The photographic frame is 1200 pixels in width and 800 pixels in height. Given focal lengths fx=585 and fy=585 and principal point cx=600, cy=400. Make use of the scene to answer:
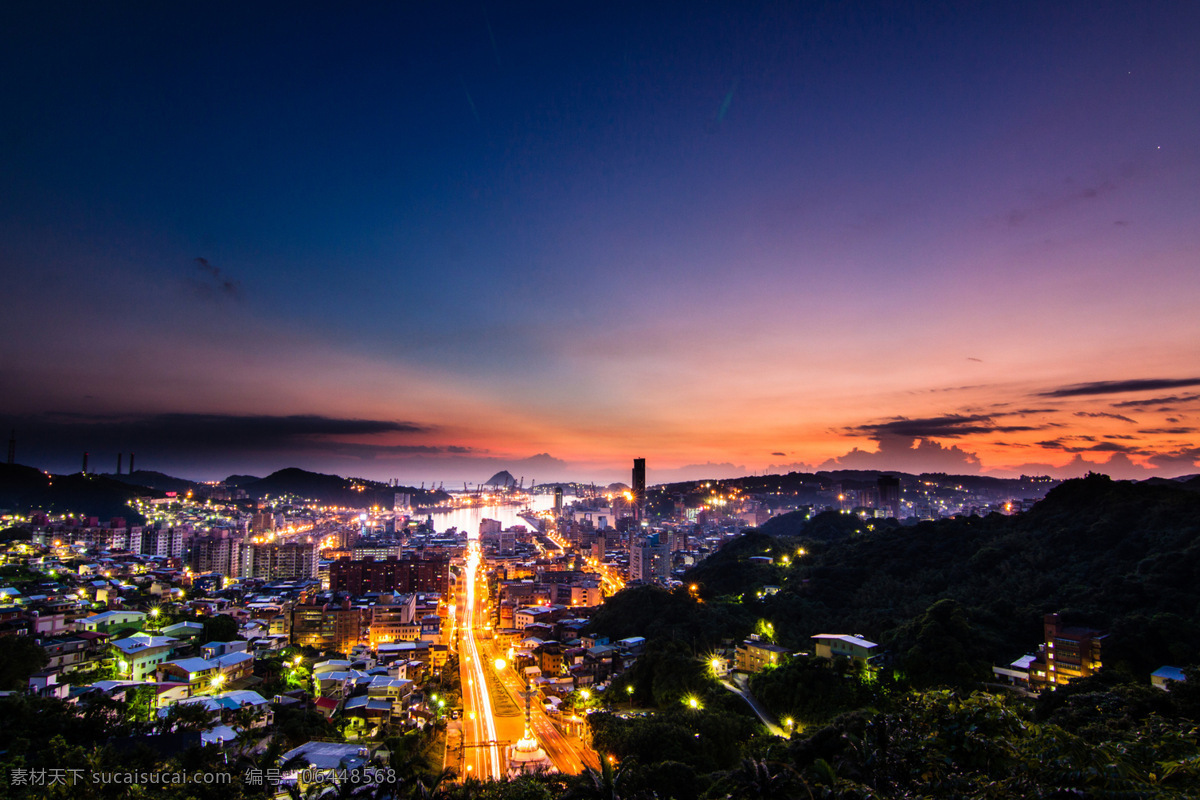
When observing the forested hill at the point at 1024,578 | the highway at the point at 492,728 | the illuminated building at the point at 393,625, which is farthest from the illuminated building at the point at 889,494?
the illuminated building at the point at 393,625

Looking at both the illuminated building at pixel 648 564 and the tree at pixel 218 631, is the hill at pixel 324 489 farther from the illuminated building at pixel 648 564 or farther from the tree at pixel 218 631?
the tree at pixel 218 631

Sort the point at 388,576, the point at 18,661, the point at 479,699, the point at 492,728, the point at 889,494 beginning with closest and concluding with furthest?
the point at 18,661, the point at 492,728, the point at 479,699, the point at 388,576, the point at 889,494

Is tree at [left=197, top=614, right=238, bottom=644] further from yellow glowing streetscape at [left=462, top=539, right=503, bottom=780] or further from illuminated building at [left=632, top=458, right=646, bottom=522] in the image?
illuminated building at [left=632, top=458, right=646, bottom=522]

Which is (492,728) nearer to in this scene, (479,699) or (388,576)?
(479,699)

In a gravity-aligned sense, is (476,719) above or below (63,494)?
below

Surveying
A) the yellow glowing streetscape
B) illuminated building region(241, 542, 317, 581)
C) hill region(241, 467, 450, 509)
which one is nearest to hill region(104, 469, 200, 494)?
hill region(241, 467, 450, 509)

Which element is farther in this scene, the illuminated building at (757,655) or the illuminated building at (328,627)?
the illuminated building at (328,627)

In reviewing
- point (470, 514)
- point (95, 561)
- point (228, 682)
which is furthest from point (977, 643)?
point (470, 514)

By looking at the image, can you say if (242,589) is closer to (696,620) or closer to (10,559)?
(10,559)

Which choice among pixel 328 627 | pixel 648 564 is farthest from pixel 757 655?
pixel 648 564
